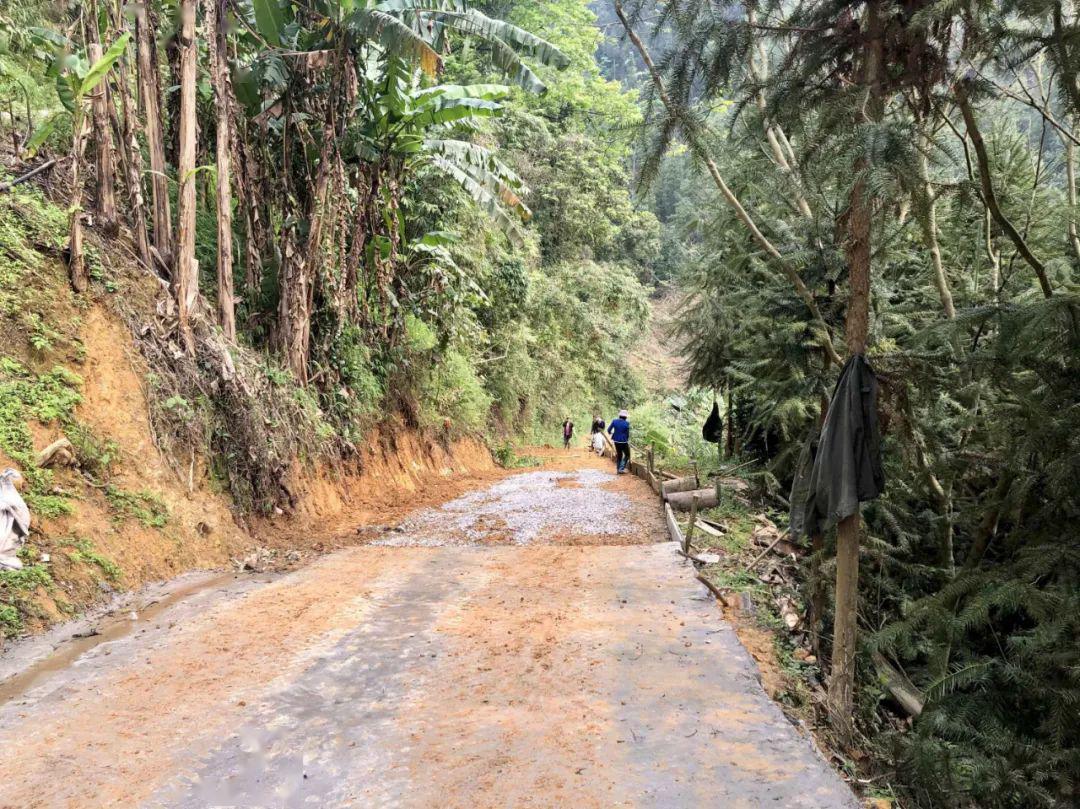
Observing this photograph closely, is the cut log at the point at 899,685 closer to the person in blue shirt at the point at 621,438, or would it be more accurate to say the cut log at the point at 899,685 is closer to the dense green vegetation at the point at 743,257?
the dense green vegetation at the point at 743,257

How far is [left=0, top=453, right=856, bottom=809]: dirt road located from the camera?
11.5 ft

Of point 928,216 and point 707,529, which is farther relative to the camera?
point 707,529

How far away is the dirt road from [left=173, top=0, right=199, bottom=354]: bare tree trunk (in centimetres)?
366

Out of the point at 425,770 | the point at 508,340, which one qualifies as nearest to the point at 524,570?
the point at 425,770

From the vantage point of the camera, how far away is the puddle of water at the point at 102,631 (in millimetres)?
4508

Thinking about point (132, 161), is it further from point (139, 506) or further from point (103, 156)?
point (139, 506)

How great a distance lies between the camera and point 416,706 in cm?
450

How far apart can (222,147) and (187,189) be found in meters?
0.87

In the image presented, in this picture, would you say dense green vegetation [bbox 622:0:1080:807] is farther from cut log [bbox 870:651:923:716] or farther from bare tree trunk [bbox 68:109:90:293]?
bare tree trunk [bbox 68:109:90:293]

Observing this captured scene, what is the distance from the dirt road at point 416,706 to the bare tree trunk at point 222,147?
414cm

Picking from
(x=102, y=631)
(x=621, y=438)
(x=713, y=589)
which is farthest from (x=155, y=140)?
(x=621, y=438)

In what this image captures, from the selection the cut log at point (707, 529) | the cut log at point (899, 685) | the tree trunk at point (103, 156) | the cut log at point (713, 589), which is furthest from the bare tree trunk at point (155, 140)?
the cut log at point (899, 685)

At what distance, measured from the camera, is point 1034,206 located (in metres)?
8.60

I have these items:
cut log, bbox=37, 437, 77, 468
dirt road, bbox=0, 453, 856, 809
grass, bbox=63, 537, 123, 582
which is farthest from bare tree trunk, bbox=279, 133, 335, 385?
grass, bbox=63, 537, 123, 582
